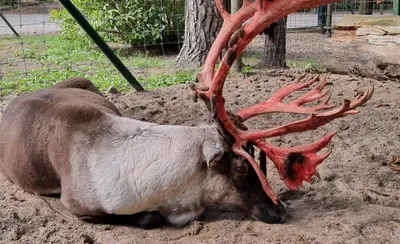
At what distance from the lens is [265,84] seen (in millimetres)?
7055

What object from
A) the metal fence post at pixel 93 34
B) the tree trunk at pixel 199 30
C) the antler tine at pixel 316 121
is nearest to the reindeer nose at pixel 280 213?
the antler tine at pixel 316 121

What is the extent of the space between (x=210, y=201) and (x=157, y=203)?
35 cm

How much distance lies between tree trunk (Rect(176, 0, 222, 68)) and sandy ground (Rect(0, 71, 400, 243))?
11.0ft

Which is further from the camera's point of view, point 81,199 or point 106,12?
point 106,12

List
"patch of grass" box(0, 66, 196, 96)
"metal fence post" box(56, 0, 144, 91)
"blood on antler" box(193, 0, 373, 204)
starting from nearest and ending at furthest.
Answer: "blood on antler" box(193, 0, 373, 204)
"metal fence post" box(56, 0, 144, 91)
"patch of grass" box(0, 66, 196, 96)

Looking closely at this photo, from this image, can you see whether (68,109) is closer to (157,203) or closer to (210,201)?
(157,203)

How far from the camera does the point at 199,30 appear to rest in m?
8.78

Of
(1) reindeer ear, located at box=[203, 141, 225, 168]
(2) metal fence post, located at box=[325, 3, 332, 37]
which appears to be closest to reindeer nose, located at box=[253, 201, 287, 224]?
(1) reindeer ear, located at box=[203, 141, 225, 168]

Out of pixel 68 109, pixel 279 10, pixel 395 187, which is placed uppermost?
pixel 279 10

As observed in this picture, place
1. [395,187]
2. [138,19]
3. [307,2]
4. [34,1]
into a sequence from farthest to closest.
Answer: [34,1] < [138,19] < [395,187] < [307,2]

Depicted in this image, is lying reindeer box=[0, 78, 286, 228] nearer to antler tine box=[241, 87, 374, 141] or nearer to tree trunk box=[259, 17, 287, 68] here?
antler tine box=[241, 87, 374, 141]

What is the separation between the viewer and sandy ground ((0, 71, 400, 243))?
3.49 meters

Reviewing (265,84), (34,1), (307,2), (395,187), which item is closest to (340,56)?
(265,84)

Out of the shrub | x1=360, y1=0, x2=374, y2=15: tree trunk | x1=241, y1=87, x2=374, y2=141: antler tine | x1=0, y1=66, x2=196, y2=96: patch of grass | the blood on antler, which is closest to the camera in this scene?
x1=241, y1=87, x2=374, y2=141: antler tine
